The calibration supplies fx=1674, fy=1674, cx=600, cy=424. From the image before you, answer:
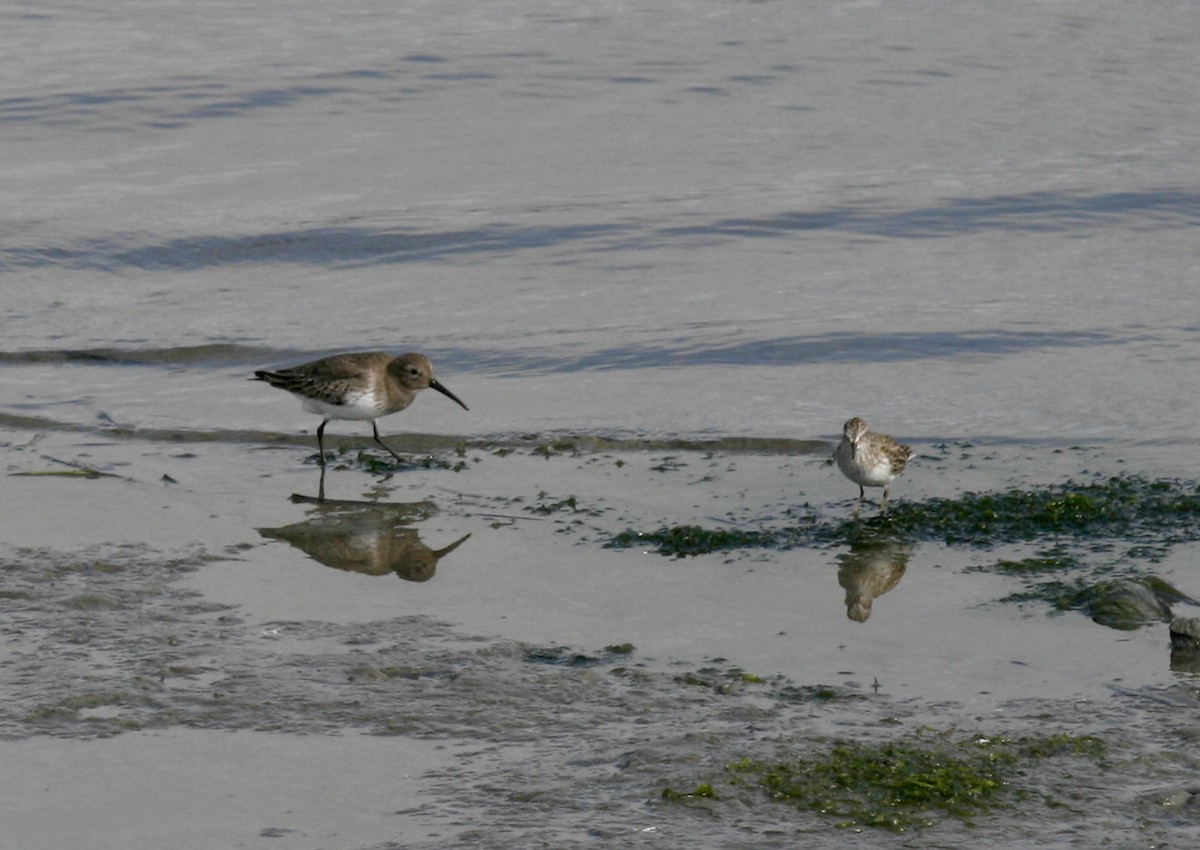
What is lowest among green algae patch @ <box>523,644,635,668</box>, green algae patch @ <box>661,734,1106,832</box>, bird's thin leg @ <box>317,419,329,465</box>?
green algae patch @ <box>661,734,1106,832</box>

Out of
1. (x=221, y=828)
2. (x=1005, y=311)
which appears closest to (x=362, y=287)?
(x=1005, y=311)

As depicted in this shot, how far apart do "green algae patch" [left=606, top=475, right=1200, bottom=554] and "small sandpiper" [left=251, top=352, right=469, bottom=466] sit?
2541 millimetres

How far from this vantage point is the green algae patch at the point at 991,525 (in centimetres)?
856

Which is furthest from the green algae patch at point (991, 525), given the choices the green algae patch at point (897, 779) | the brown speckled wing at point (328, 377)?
the green algae patch at point (897, 779)

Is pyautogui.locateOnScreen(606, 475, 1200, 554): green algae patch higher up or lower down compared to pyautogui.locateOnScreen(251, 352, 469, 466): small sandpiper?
lower down

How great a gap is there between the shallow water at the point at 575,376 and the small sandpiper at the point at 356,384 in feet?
1.27

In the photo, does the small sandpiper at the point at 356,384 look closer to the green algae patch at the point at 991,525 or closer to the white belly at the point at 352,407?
the white belly at the point at 352,407

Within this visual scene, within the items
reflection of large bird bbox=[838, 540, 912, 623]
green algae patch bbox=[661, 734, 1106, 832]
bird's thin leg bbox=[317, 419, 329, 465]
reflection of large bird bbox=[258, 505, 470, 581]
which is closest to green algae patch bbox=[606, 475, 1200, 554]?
reflection of large bird bbox=[838, 540, 912, 623]

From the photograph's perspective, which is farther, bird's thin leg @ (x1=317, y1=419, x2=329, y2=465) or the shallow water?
bird's thin leg @ (x1=317, y1=419, x2=329, y2=465)

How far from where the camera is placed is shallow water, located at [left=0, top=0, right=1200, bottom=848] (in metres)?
6.09

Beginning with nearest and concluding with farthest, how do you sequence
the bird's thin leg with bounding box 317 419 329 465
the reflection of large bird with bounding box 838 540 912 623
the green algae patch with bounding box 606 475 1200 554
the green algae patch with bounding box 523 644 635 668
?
the green algae patch with bounding box 523 644 635 668 → the reflection of large bird with bounding box 838 540 912 623 → the green algae patch with bounding box 606 475 1200 554 → the bird's thin leg with bounding box 317 419 329 465

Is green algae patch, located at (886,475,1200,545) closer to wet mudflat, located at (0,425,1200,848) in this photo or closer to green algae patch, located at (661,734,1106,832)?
wet mudflat, located at (0,425,1200,848)

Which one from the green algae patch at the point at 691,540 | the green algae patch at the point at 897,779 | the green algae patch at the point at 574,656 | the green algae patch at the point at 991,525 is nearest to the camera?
the green algae patch at the point at 897,779

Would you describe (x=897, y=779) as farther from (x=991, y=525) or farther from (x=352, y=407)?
(x=352, y=407)
